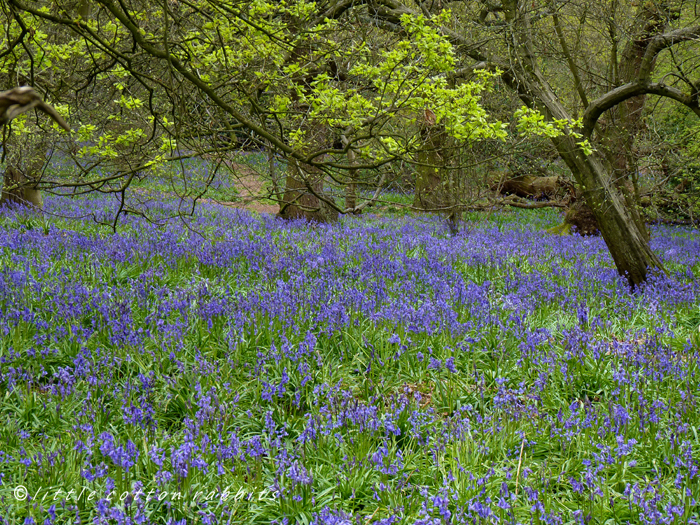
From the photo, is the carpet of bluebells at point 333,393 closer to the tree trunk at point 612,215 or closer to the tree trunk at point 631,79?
the tree trunk at point 612,215

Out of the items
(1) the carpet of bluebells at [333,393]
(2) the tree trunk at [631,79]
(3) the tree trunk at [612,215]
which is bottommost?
(1) the carpet of bluebells at [333,393]

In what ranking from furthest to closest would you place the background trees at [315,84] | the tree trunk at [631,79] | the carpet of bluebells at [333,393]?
1. the tree trunk at [631,79]
2. the background trees at [315,84]
3. the carpet of bluebells at [333,393]

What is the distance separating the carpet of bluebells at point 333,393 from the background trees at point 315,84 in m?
1.09

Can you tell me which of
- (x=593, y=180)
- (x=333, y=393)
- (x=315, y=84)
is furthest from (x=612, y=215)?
(x=333, y=393)

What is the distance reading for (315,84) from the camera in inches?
192

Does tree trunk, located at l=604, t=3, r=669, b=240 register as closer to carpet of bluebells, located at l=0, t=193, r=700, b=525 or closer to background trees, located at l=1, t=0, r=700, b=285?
background trees, located at l=1, t=0, r=700, b=285

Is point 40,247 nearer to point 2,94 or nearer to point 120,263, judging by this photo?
point 120,263

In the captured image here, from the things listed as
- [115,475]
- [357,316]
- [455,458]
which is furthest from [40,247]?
[455,458]

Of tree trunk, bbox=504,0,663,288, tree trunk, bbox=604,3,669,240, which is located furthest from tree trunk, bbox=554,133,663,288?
tree trunk, bbox=604,3,669,240

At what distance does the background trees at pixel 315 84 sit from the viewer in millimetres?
4387

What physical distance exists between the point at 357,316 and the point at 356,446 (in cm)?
213

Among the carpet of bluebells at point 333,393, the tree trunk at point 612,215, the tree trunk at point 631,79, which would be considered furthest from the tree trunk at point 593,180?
the tree trunk at point 631,79

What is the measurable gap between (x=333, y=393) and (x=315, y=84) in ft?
9.16

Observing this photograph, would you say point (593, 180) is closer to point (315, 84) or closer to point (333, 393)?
point (315, 84)
